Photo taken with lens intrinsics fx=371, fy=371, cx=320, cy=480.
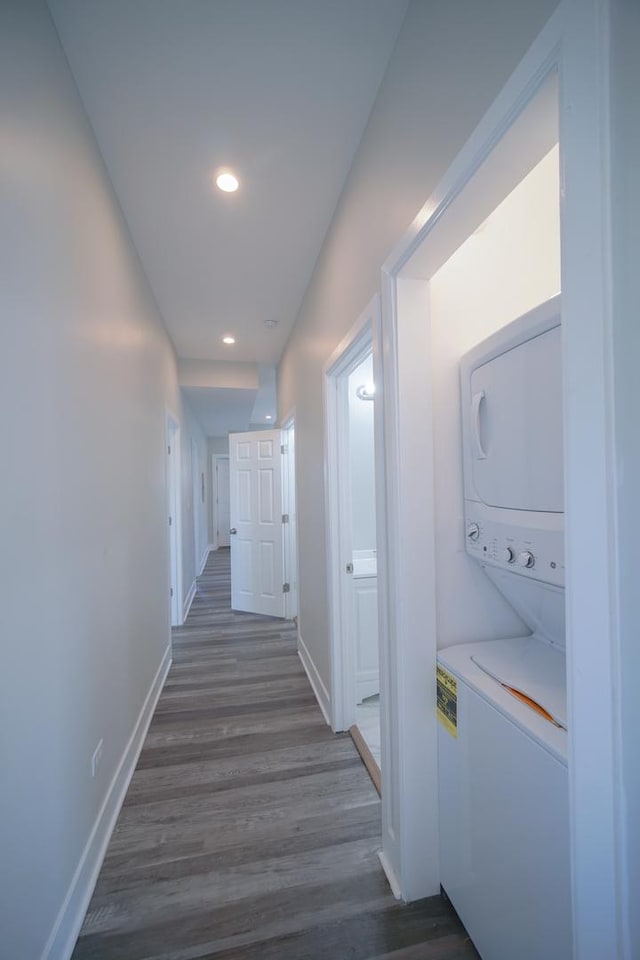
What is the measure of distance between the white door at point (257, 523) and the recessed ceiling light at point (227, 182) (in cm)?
230

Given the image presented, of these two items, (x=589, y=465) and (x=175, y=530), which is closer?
(x=589, y=465)

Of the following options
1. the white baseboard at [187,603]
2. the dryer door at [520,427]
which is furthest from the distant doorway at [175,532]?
the dryer door at [520,427]

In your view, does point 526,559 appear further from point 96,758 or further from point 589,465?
point 96,758

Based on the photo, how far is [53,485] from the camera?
1120mm

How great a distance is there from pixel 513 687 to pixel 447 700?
25 centimetres

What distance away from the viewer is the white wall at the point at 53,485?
0.90 m

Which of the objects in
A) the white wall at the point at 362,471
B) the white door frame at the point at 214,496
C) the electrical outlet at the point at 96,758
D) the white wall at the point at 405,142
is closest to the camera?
the white wall at the point at 405,142

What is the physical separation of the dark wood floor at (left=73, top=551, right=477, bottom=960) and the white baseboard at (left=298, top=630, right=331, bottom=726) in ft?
0.19

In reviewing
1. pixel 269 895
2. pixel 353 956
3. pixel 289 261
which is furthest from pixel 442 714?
pixel 289 261

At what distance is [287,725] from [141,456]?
1810 mm

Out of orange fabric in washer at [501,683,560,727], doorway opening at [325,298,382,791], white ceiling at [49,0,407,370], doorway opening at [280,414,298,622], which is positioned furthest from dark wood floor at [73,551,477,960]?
white ceiling at [49,0,407,370]

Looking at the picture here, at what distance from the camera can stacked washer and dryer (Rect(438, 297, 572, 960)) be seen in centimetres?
81

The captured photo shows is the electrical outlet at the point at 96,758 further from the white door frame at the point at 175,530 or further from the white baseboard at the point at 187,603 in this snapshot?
the white baseboard at the point at 187,603

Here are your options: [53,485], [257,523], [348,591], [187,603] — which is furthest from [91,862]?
[187,603]
